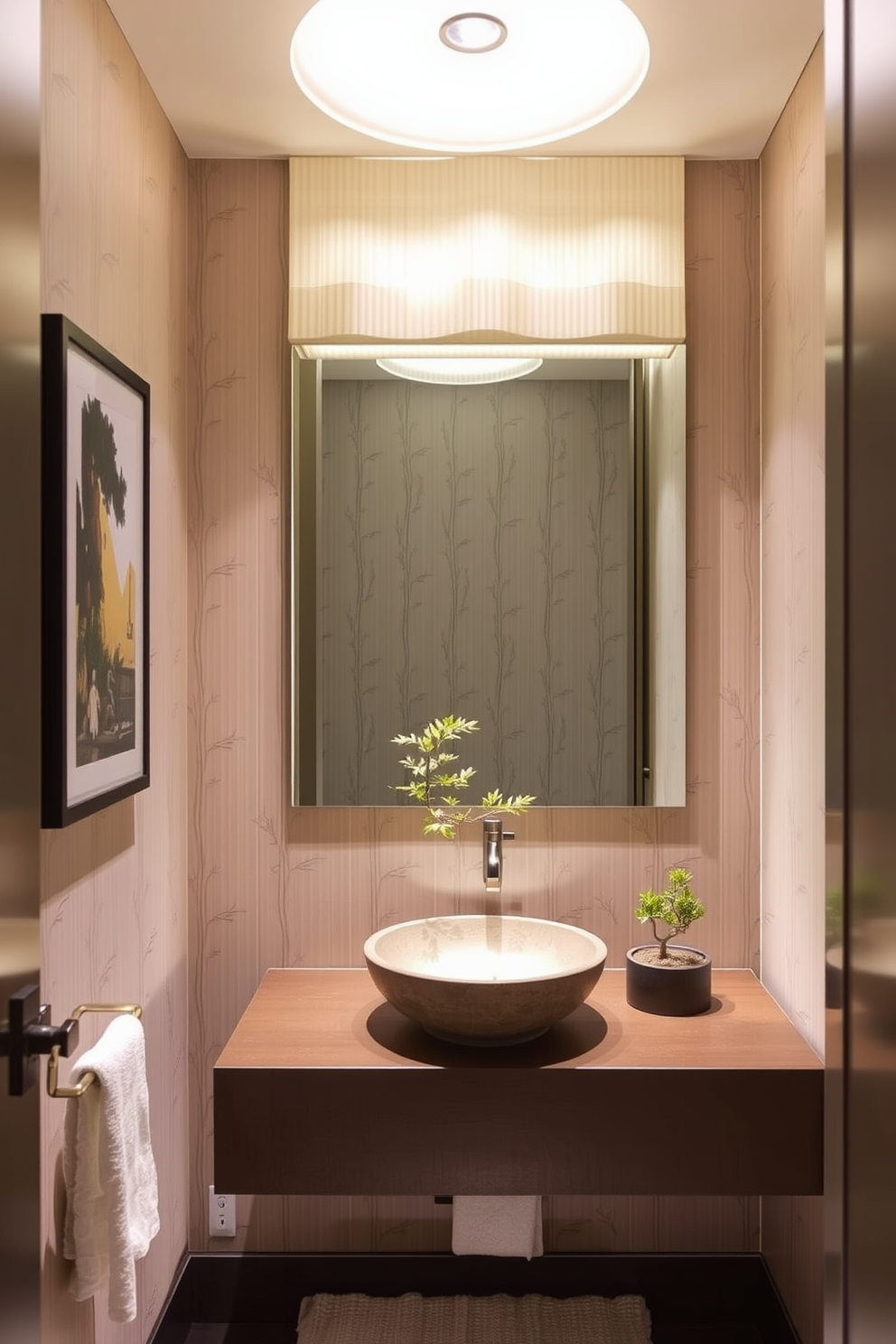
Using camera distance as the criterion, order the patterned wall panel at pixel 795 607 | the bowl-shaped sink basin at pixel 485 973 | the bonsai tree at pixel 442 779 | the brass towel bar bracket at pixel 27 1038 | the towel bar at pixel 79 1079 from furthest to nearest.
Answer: the bonsai tree at pixel 442 779 → the patterned wall panel at pixel 795 607 → the bowl-shaped sink basin at pixel 485 973 → the towel bar at pixel 79 1079 → the brass towel bar bracket at pixel 27 1038

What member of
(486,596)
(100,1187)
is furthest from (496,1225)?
(486,596)

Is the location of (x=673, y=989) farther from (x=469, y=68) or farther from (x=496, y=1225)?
(x=469, y=68)

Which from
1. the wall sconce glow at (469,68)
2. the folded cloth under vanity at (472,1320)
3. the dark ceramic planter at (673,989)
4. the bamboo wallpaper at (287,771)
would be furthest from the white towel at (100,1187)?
the wall sconce glow at (469,68)

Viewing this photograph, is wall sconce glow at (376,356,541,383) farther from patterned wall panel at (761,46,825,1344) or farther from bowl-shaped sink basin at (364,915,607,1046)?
bowl-shaped sink basin at (364,915,607,1046)

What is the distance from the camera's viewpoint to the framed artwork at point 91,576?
142 centimetres

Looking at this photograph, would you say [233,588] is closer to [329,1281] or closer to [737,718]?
[737,718]

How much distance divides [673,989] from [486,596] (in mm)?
898

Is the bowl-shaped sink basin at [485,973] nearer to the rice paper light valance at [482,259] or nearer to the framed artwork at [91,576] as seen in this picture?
the framed artwork at [91,576]

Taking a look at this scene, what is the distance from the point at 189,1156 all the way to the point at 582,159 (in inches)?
90.7

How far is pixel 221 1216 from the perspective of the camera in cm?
227

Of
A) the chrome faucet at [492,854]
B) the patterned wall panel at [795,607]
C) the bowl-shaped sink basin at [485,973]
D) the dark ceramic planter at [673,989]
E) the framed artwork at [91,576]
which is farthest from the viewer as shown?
the chrome faucet at [492,854]

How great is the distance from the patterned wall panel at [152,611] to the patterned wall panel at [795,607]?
3.97 feet

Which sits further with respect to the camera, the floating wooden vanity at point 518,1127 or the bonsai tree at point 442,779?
the bonsai tree at point 442,779

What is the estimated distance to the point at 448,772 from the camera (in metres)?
2.28
